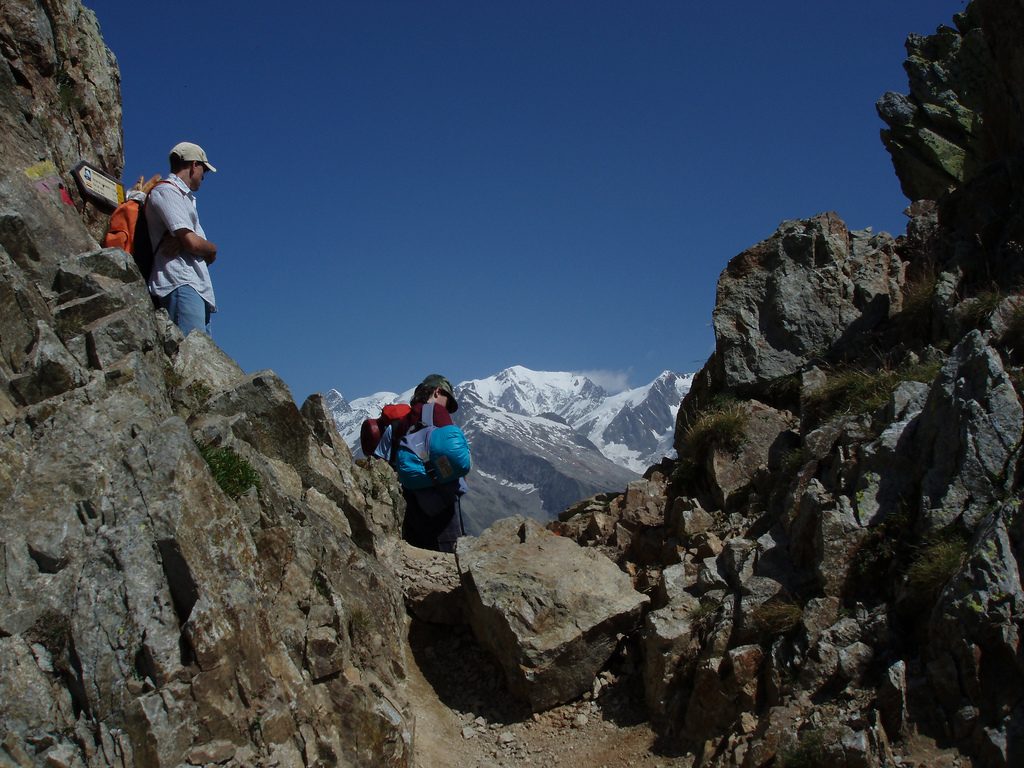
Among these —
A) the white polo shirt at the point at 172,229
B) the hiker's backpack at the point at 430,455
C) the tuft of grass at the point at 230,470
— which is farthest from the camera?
the hiker's backpack at the point at 430,455

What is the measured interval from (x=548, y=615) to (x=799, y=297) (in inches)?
389

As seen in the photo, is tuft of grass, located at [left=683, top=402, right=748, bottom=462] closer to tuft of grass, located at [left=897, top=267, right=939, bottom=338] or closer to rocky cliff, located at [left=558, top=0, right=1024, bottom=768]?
rocky cliff, located at [left=558, top=0, right=1024, bottom=768]

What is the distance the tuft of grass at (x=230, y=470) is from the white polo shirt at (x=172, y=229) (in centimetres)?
399

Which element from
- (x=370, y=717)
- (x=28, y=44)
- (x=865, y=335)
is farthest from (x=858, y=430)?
(x=28, y=44)

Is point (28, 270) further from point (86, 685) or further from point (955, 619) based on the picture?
point (955, 619)

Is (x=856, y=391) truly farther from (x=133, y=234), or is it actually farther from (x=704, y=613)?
(x=133, y=234)

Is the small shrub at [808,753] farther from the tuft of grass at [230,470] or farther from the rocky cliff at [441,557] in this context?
the tuft of grass at [230,470]

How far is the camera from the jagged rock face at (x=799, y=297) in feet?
49.9

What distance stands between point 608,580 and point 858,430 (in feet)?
13.8

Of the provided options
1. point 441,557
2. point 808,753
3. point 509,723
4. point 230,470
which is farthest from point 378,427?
point 808,753

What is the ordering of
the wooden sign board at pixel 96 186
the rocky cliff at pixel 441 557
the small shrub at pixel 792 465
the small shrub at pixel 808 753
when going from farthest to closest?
the wooden sign board at pixel 96 186 → the small shrub at pixel 792 465 → the small shrub at pixel 808 753 → the rocky cliff at pixel 441 557

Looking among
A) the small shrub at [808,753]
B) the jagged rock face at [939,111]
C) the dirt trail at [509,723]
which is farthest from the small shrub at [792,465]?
the jagged rock face at [939,111]

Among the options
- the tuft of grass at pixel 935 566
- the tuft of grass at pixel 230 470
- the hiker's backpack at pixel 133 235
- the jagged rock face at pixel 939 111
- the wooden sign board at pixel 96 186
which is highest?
the jagged rock face at pixel 939 111

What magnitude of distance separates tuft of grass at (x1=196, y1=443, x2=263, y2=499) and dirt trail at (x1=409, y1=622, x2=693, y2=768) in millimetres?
3842
